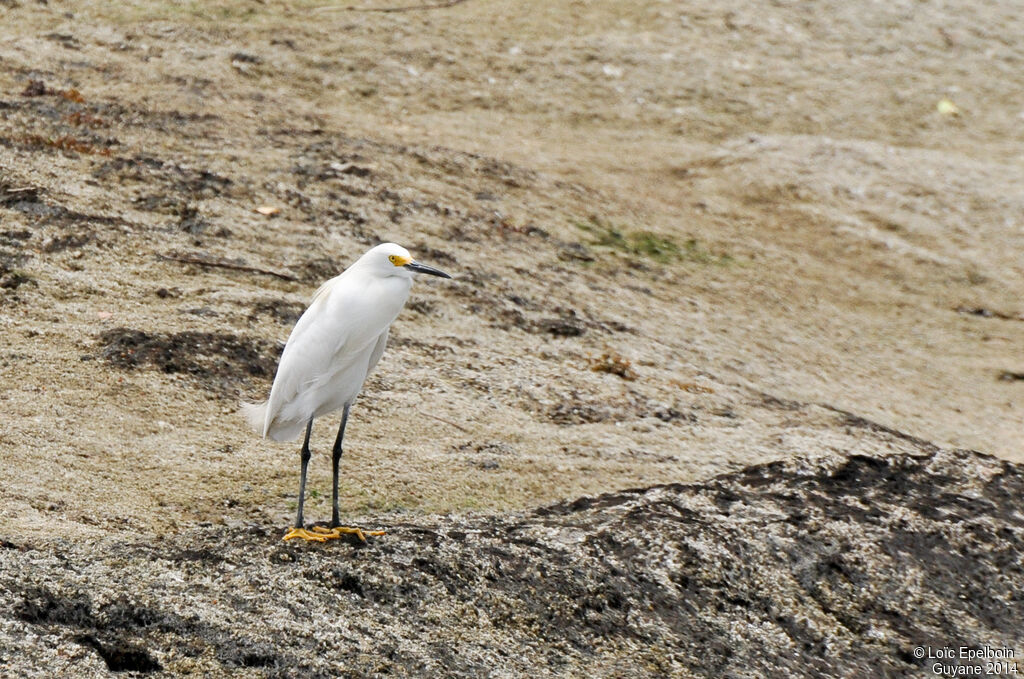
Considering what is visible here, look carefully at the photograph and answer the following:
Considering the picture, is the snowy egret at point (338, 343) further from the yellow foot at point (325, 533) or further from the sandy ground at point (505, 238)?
the sandy ground at point (505, 238)

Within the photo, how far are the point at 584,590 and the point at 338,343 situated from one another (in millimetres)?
1175

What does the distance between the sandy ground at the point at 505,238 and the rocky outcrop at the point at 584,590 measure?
29cm

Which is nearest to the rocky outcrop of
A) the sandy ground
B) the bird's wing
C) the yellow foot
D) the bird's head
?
the yellow foot

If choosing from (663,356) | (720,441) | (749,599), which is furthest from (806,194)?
(749,599)

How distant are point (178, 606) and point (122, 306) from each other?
2.35m

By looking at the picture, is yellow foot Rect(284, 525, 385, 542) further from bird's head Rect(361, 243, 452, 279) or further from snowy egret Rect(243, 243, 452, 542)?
bird's head Rect(361, 243, 452, 279)

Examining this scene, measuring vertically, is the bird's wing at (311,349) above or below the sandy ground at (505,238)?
above

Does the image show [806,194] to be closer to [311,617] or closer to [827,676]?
[827,676]

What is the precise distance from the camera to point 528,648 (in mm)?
3432

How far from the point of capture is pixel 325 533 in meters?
3.65

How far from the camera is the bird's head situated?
353 cm

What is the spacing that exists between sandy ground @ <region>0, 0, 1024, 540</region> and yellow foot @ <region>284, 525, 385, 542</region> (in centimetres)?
21

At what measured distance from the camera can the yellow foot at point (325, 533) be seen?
358 centimetres

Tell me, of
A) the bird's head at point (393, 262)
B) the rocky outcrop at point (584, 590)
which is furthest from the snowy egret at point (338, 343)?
the rocky outcrop at point (584, 590)
